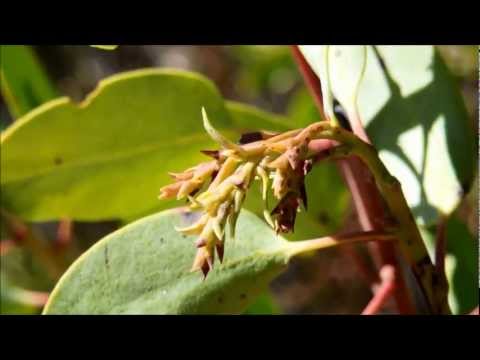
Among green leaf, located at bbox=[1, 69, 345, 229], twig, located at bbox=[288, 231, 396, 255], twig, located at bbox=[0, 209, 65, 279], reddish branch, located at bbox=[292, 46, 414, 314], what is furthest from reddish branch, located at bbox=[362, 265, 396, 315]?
twig, located at bbox=[0, 209, 65, 279]

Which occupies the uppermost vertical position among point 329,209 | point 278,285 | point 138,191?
point 138,191

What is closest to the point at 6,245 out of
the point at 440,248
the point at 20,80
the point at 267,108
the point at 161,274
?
the point at 20,80

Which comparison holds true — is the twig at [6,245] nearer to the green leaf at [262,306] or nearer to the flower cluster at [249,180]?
the green leaf at [262,306]

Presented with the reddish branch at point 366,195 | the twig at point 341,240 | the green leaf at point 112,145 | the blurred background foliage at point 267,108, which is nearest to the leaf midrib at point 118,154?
the green leaf at point 112,145
